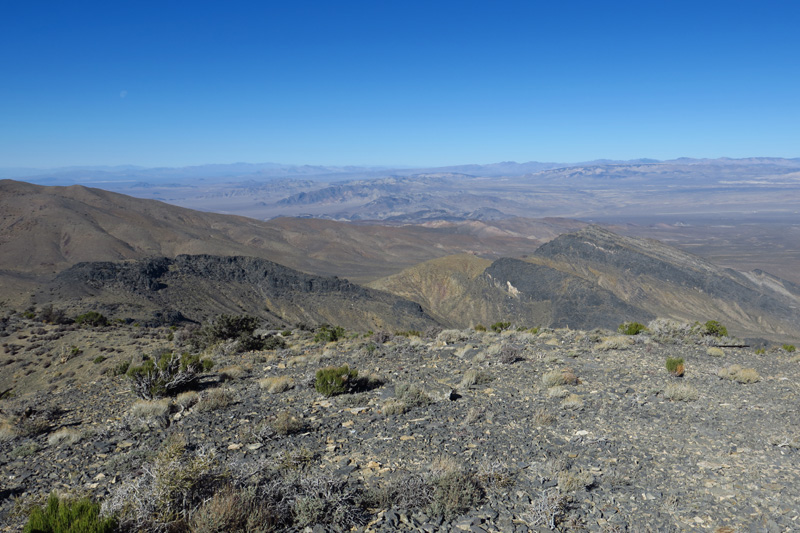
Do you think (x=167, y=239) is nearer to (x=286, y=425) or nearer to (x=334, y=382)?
(x=334, y=382)

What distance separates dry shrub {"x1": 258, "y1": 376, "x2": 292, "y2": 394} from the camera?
10.2m

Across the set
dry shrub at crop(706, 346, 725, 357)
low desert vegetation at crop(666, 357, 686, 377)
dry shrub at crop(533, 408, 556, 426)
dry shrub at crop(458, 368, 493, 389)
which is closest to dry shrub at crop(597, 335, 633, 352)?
dry shrub at crop(706, 346, 725, 357)

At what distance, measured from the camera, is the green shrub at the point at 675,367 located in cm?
1084

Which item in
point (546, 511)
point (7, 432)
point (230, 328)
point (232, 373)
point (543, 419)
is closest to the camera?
point (546, 511)

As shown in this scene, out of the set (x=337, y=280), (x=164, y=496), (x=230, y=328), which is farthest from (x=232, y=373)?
(x=337, y=280)

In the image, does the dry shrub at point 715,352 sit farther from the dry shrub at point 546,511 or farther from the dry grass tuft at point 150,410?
the dry grass tuft at point 150,410

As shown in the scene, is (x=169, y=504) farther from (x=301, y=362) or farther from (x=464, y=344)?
(x=464, y=344)

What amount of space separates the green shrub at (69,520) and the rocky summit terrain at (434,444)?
25 centimetres

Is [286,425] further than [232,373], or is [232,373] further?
[232,373]

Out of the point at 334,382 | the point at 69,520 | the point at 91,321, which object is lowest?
the point at 91,321

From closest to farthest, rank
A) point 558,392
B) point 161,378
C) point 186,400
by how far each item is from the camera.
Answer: point 186,400
point 558,392
point 161,378

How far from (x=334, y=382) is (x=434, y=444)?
338cm

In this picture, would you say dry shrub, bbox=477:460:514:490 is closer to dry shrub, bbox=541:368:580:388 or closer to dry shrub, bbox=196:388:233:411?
dry shrub, bbox=541:368:580:388

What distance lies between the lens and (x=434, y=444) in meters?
7.07
